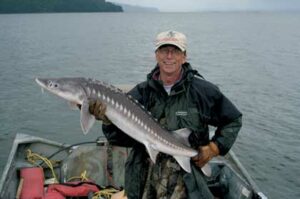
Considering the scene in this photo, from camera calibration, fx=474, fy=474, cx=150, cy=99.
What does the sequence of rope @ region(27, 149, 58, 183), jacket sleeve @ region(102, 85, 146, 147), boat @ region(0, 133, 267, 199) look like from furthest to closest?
rope @ region(27, 149, 58, 183), boat @ region(0, 133, 267, 199), jacket sleeve @ region(102, 85, 146, 147)

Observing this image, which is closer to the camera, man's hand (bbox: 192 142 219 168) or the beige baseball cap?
the beige baseball cap

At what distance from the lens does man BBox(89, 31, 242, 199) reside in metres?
5.08

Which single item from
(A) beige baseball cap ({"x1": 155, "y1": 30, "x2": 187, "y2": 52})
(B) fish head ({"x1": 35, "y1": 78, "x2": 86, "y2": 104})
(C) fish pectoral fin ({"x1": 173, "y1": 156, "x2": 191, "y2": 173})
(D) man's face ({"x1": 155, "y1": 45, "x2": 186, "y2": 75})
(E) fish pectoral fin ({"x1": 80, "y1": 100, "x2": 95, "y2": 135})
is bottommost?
(C) fish pectoral fin ({"x1": 173, "y1": 156, "x2": 191, "y2": 173})

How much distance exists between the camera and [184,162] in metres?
5.05

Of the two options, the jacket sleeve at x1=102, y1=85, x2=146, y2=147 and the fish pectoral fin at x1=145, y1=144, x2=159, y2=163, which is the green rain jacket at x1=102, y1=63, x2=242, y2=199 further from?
the fish pectoral fin at x1=145, y1=144, x2=159, y2=163

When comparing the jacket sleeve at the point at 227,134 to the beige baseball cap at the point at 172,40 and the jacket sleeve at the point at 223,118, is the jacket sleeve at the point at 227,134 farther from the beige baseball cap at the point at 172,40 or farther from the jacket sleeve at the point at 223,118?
the beige baseball cap at the point at 172,40

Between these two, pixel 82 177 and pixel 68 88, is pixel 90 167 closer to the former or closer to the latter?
pixel 82 177

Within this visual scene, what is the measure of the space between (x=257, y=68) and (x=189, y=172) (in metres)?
31.6

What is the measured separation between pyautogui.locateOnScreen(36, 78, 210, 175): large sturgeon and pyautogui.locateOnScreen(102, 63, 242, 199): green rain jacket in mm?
162

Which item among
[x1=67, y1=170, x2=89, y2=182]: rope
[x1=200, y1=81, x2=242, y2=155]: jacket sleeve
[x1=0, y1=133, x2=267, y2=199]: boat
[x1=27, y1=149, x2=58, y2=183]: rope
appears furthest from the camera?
[x1=27, y1=149, x2=58, y2=183]: rope

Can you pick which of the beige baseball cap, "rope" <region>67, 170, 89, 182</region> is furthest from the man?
"rope" <region>67, 170, 89, 182</region>

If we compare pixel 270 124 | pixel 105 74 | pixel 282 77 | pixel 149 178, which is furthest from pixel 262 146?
pixel 105 74

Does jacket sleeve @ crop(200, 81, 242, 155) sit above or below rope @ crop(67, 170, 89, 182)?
above

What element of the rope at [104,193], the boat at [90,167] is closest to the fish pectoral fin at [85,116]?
the rope at [104,193]
